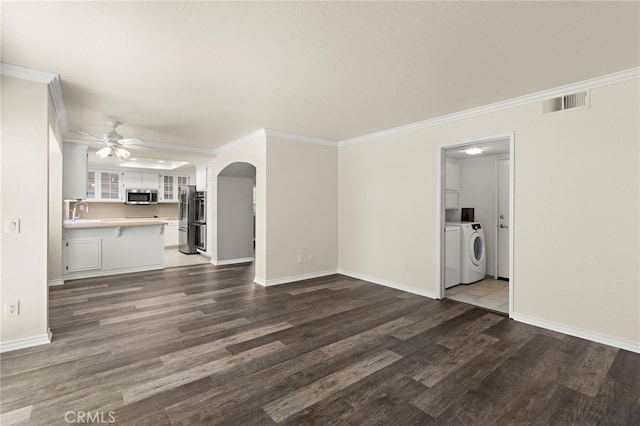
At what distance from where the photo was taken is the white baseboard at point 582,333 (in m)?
2.69

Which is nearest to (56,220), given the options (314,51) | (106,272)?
(106,272)

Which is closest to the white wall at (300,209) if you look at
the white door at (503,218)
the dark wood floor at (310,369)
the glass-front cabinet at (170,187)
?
the dark wood floor at (310,369)

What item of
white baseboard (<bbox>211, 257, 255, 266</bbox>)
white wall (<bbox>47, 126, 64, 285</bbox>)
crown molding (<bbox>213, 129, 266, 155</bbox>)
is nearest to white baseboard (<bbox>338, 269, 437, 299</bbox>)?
white baseboard (<bbox>211, 257, 255, 266</bbox>)

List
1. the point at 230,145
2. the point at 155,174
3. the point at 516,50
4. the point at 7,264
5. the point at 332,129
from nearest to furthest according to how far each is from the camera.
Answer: the point at 516,50, the point at 7,264, the point at 332,129, the point at 230,145, the point at 155,174

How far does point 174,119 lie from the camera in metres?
4.30

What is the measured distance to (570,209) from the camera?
3020 mm

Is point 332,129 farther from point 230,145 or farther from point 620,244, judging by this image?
point 620,244

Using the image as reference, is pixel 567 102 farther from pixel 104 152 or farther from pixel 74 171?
pixel 74 171

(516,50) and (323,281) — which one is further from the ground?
(516,50)

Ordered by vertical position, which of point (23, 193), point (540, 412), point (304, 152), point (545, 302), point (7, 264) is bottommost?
point (540, 412)

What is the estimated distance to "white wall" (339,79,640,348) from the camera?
2.71 meters

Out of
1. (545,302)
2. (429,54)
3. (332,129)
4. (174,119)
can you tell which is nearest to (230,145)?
(174,119)

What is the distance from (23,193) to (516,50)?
433cm

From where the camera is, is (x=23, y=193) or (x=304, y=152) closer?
Result: (x=23, y=193)
